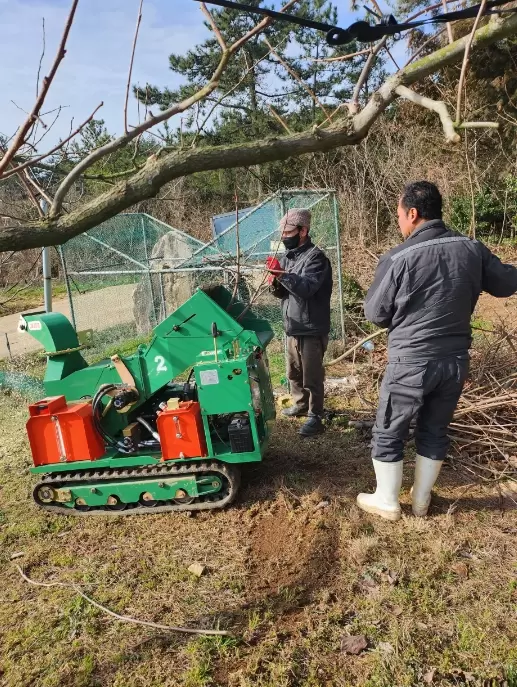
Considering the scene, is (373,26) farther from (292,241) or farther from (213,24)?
(292,241)

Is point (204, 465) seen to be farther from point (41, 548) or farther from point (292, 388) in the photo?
point (292, 388)

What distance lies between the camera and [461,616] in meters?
2.91

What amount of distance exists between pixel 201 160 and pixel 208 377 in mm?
1876

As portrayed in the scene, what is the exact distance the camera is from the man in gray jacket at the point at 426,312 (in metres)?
3.39

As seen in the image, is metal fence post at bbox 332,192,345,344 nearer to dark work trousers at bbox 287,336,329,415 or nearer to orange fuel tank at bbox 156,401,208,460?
dark work trousers at bbox 287,336,329,415

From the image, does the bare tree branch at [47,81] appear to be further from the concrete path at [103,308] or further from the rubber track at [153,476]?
the concrete path at [103,308]

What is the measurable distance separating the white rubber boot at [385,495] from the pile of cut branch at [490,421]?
3.19 ft

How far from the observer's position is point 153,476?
13.5ft

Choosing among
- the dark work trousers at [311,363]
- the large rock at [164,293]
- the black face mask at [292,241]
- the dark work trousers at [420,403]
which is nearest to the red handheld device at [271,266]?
the black face mask at [292,241]

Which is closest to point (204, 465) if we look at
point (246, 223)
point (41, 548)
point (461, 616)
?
point (41, 548)

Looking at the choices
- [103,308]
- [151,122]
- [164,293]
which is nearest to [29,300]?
[103,308]

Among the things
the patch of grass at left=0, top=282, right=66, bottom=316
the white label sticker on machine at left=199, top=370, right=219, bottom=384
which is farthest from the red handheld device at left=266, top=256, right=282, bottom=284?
the patch of grass at left=0, top=282, right=66, bottom=316

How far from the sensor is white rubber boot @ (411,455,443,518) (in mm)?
3689

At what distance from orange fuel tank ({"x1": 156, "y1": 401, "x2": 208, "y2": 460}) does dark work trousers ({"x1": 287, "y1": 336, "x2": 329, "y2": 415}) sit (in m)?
1.63
